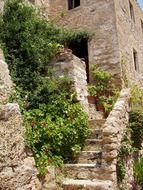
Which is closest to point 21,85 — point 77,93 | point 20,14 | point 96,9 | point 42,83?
point 42,83

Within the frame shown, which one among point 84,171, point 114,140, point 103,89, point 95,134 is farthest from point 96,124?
point 84,171

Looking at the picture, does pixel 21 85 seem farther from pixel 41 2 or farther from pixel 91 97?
pixel 41 2

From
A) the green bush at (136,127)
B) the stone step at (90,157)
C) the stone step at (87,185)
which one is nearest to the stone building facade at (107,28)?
the green bush at (136,127)

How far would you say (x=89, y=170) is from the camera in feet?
21.8

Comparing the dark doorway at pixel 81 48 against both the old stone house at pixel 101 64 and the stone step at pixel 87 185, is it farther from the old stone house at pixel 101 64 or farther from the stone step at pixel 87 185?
the stone step at pixel 87 185

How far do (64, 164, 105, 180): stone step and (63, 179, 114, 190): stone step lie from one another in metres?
0.23

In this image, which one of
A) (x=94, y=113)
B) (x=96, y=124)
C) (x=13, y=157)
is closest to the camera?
(x=13, y=157)

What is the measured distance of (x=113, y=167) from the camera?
6.55 m

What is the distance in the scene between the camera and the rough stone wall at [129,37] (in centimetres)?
1210

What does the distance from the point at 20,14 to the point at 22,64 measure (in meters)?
1.88

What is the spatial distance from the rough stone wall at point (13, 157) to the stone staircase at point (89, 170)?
3.25 feet

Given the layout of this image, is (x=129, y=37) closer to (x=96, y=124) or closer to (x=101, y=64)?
(x=101, y=64)

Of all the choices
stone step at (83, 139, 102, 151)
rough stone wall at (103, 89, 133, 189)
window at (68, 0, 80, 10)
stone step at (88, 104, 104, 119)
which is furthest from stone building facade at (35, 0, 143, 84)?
stone step at (83, 139, 102, 151)

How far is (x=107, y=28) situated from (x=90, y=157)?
252 inches
